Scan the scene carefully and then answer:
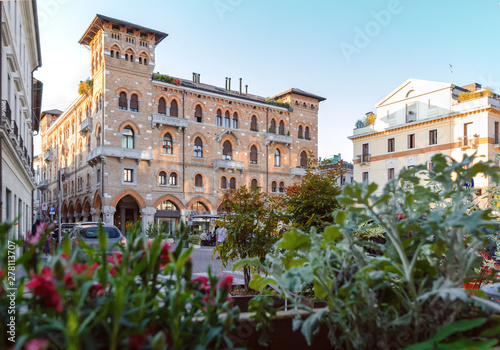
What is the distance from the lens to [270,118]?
38156 mm

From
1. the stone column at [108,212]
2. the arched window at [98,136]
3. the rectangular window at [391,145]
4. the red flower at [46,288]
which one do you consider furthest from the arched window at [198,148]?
the red flower at [46,288]

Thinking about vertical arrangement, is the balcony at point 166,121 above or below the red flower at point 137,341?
above

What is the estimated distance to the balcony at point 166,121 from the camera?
102 ft

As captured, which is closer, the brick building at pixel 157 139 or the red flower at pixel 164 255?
the red flower at pixel 164 255

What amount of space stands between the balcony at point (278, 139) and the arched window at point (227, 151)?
3.82m

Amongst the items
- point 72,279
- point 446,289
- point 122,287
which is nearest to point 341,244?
point 446,289

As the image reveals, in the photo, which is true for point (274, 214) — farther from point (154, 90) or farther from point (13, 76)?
point (154, 90)

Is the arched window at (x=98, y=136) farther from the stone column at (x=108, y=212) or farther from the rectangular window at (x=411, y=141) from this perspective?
the rectangular window at (x=411, y=141)

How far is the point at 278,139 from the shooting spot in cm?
3766

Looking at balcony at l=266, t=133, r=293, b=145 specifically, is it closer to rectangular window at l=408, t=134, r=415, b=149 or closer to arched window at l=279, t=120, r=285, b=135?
arched window at l=279, t=120, r=285, b=135

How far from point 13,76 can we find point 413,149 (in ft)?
90.2

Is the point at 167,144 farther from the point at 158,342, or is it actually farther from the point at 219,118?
the point at 158,342

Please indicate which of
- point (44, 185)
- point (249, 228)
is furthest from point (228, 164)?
point (249, 228)

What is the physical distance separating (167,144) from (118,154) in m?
4.40
